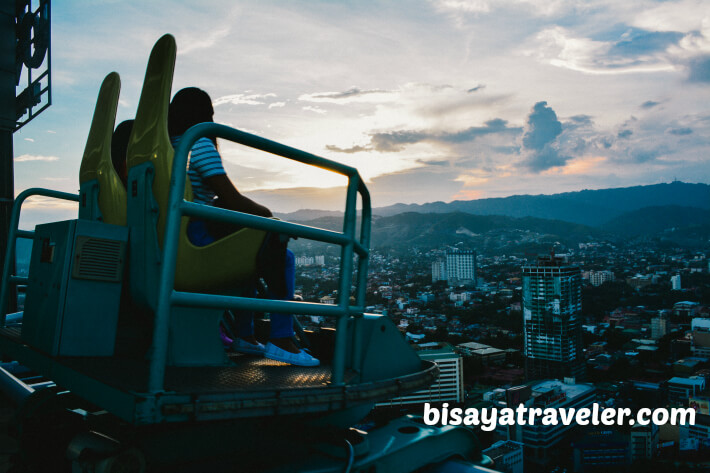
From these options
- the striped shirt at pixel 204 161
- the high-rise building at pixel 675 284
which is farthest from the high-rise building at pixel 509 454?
the high-rise building at pixel 675 284

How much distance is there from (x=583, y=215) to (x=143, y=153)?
176 m

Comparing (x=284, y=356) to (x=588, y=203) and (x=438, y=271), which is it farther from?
(x=588, y=203)

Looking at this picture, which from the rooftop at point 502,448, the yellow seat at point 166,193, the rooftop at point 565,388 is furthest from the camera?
the rooftop at point 565,388

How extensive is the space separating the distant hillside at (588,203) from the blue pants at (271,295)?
493 ft

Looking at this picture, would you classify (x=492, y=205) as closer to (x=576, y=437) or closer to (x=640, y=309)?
(x=640, y=309)

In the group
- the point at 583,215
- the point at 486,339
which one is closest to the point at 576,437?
the point at 486,339

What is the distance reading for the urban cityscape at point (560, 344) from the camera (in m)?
21.6

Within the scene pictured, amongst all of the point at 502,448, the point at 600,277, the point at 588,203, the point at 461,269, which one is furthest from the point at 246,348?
the point at 588,203

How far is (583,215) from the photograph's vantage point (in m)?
161


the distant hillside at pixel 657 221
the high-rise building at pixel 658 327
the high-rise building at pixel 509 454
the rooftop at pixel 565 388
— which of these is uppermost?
the distant hillside at pixel 657 221

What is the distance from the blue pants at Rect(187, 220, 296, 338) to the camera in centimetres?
180

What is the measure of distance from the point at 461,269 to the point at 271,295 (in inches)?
2366

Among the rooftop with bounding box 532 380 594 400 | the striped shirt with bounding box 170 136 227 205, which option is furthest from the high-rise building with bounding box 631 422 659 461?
the striped shirt with bounding box 170 136 227 205

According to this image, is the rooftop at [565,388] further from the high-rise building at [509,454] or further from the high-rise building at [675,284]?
the high-rise building at [675,284]
